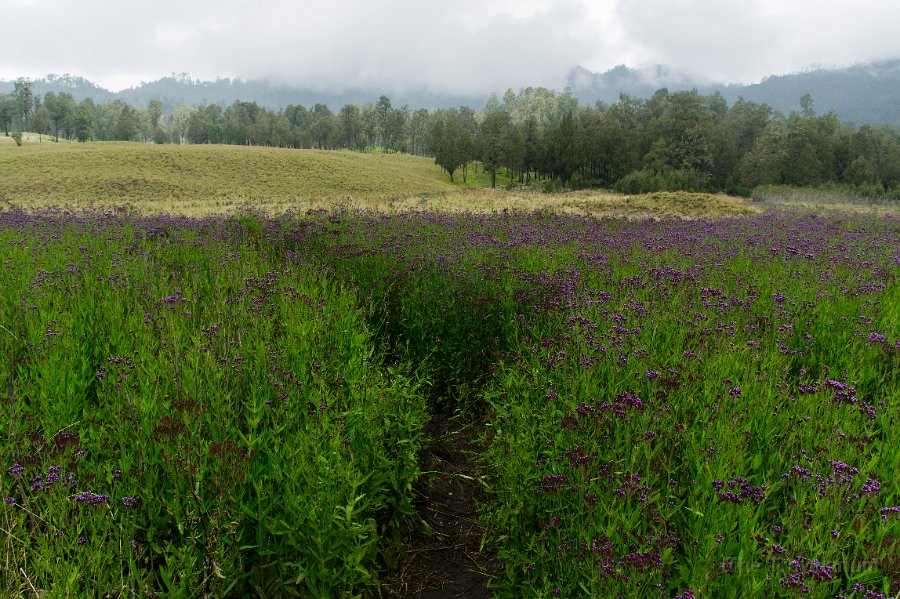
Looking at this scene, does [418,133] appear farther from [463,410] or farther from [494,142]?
[463,410]

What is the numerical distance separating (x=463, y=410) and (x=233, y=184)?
47600 millimetres

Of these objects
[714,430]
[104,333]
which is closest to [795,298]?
[714,430]

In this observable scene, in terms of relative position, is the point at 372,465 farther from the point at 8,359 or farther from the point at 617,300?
the point at 617,300

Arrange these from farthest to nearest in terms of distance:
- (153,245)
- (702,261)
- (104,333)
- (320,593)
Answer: (153,245) < (702,261) < (104,333) < (320,593)

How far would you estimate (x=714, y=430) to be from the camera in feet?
9.53

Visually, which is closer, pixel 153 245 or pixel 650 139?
pixel 153 245

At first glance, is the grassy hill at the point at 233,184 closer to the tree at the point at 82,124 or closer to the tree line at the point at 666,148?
the tree line at the point at 666,148

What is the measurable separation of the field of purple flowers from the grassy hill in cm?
2084

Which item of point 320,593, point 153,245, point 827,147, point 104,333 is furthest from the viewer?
point 827,147

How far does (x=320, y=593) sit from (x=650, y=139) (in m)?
73.5

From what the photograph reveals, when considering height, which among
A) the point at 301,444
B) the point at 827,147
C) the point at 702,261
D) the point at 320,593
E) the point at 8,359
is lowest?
the point at 320,593

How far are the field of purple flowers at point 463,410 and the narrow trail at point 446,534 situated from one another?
0.19 meters

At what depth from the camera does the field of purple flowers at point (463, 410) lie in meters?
2.17

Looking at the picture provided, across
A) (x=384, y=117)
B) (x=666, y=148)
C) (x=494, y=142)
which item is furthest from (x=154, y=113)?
(x=666, y=148)
